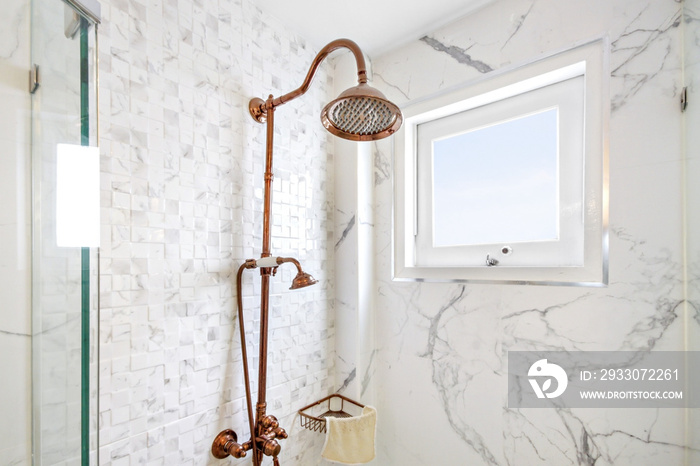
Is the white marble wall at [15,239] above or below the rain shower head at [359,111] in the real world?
below

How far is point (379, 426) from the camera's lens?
1.49 metres

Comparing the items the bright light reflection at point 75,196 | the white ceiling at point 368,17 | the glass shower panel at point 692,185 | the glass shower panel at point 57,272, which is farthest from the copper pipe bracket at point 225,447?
the white ceiling at point 368,17

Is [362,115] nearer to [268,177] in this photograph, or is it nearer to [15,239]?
[268,177]

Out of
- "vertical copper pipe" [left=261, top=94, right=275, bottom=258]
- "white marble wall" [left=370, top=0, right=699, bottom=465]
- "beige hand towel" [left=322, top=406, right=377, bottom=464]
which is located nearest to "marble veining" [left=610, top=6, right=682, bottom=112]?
"white marble wall" [left=370, top=0, right=699, bottom=465]

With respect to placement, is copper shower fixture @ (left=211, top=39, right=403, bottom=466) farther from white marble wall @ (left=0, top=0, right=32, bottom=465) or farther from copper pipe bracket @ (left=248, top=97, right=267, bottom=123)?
white marble wall @ (left=0, top=0, right=32, bottom=465)

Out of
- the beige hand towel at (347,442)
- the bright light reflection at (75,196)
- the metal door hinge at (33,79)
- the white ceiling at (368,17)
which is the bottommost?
the beige hand towel at (347,442)

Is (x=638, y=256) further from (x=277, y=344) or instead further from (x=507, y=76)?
(x=277, y=344)

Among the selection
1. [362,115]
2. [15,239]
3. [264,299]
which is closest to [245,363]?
[264,299]

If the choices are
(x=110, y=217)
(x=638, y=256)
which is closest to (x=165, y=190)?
(x=110, y=217)

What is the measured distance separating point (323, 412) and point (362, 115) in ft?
3.75

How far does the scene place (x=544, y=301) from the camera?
1.11 meters

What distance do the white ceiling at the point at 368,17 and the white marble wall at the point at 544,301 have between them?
0.17 feet

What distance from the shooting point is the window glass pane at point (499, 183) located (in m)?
1.22

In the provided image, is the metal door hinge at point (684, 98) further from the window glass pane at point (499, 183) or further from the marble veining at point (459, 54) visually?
the marble veining at point (459, 54)
